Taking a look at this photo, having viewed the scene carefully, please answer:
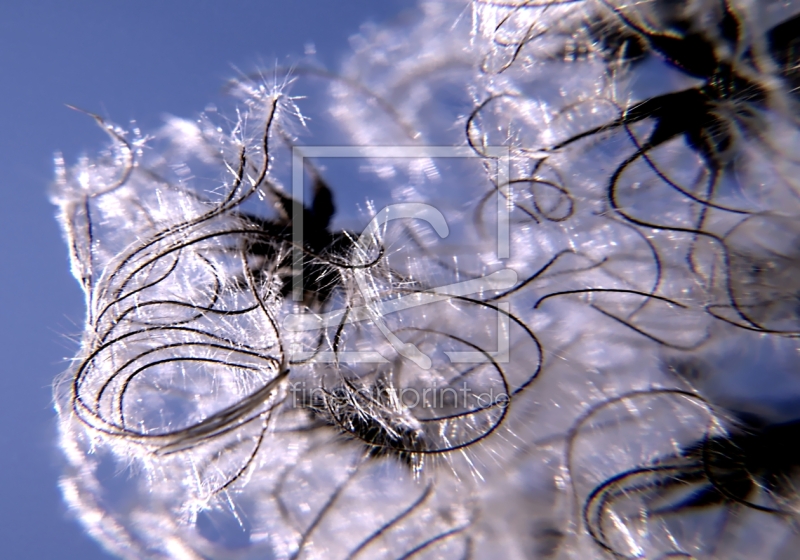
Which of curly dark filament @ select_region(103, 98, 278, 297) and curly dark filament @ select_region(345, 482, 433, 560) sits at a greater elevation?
curly dark filament @ select_region(103, 98, 278, 297)

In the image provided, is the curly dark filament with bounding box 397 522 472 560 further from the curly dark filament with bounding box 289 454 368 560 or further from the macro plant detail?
the curly dark filament with bounding box 289 454 368 560

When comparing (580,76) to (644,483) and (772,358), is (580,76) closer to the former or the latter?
(772,358)

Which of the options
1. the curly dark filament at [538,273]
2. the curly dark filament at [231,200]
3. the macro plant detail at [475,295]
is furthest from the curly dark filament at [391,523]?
the curly dark filament at [231,200]

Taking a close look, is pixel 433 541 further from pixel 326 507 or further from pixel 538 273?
pixel 538 273

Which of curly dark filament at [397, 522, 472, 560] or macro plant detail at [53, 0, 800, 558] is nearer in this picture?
macro plant detail at [53, 0, 800, 558]

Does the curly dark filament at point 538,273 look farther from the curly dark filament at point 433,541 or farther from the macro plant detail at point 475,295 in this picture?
the curly dark filament at point 433,541

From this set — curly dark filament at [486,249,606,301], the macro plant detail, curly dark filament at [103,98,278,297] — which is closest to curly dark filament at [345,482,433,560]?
the macro plant detail

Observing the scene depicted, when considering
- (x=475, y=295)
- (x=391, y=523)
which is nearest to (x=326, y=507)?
(x=391, y=523)

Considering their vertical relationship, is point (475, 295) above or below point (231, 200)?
below
